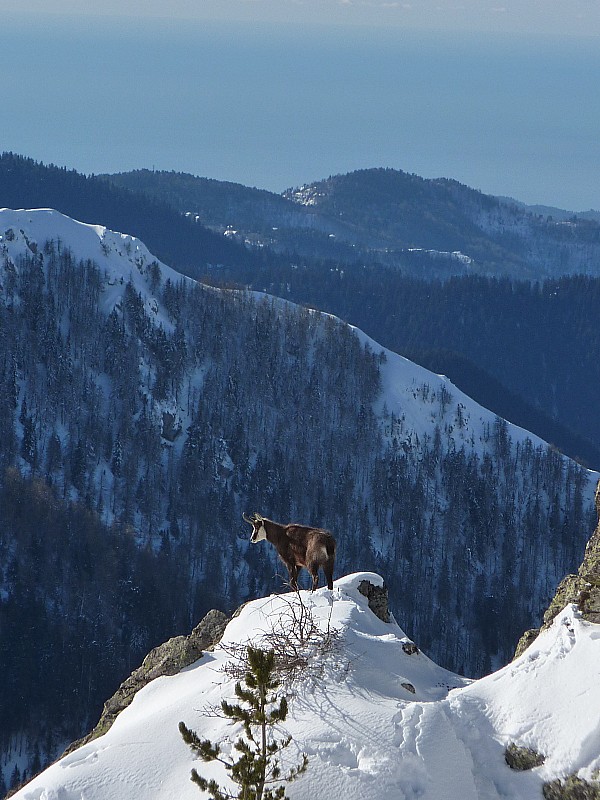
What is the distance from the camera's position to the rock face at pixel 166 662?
998 inches

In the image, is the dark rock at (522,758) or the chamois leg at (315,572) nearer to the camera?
the dark rock at (522,758)

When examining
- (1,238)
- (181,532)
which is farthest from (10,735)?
(1,238)

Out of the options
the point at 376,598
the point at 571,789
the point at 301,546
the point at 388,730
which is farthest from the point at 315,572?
the point at 571,789

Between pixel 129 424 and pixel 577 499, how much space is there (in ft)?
299

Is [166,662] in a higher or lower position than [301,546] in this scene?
lower

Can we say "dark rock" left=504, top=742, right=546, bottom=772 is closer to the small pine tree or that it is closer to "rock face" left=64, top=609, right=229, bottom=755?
the small pine tree

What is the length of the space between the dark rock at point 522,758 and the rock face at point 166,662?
9353 millimetres

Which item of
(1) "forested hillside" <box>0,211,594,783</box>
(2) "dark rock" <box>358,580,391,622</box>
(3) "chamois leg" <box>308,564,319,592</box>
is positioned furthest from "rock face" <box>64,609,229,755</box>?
(1) "forested hillside" <box>0,211,594,783</box>

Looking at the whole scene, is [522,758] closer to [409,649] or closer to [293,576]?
[409,649]

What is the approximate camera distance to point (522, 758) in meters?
18.3

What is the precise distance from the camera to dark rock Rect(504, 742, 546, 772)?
714 inches

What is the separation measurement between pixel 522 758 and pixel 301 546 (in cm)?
1072

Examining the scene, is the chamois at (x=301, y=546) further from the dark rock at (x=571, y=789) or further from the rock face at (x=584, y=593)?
the dark rock at (x=571, y=789)

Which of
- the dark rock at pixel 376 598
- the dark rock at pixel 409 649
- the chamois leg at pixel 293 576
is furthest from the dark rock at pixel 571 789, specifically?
the chamois leg at pixel 293 576
